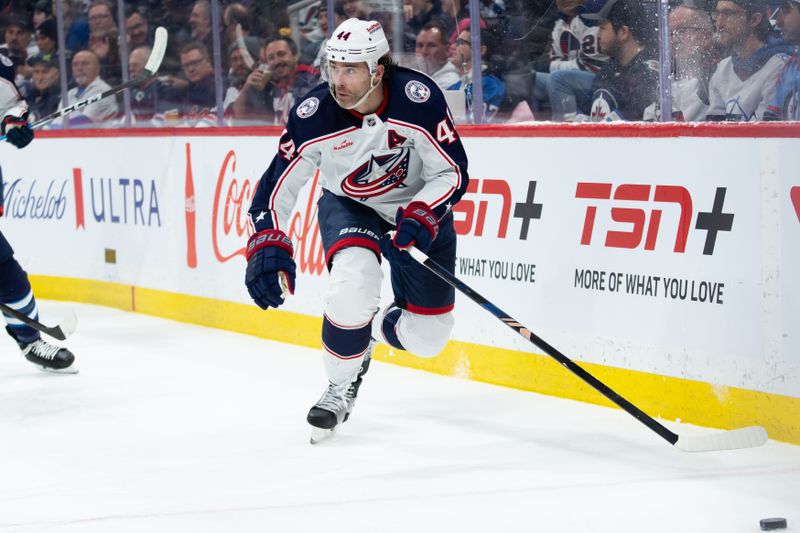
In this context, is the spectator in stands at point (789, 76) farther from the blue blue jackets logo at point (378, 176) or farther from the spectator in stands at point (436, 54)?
the spectator in stands at point (436, 54)

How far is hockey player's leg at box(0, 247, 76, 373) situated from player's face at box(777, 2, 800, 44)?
9.70 feet

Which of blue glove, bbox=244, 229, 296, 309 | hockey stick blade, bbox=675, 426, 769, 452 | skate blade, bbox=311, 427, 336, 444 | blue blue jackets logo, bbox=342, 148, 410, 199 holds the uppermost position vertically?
blue blue jackets logo, bbox=342, 148, 410, 199

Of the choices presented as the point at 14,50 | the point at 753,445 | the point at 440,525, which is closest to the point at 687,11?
the point at 753,445

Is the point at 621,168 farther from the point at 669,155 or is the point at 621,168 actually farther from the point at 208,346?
the point at 208,346

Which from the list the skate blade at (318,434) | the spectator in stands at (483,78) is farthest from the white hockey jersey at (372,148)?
the spectator in stands at (483,78)

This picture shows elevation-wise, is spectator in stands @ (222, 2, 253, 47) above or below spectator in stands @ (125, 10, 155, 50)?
above

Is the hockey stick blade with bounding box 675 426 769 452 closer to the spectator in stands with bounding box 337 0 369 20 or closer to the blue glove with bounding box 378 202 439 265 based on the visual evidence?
the blue glove with bounding box 378 202 439 265

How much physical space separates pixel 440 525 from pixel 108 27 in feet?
16.1

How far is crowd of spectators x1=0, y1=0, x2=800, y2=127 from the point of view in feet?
12.4

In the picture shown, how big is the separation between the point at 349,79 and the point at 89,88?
13.4 ft

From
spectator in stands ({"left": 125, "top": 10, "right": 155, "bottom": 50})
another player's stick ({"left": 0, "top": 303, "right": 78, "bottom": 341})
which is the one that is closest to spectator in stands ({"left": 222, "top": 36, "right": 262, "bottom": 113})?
spectator in stands ({"left": 125, "top": 10, "right": 155, "bottom": 50})

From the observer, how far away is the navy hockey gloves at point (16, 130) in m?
4.82

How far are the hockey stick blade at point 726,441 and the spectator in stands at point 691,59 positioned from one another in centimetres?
110

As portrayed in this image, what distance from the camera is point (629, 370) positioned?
394 cm
